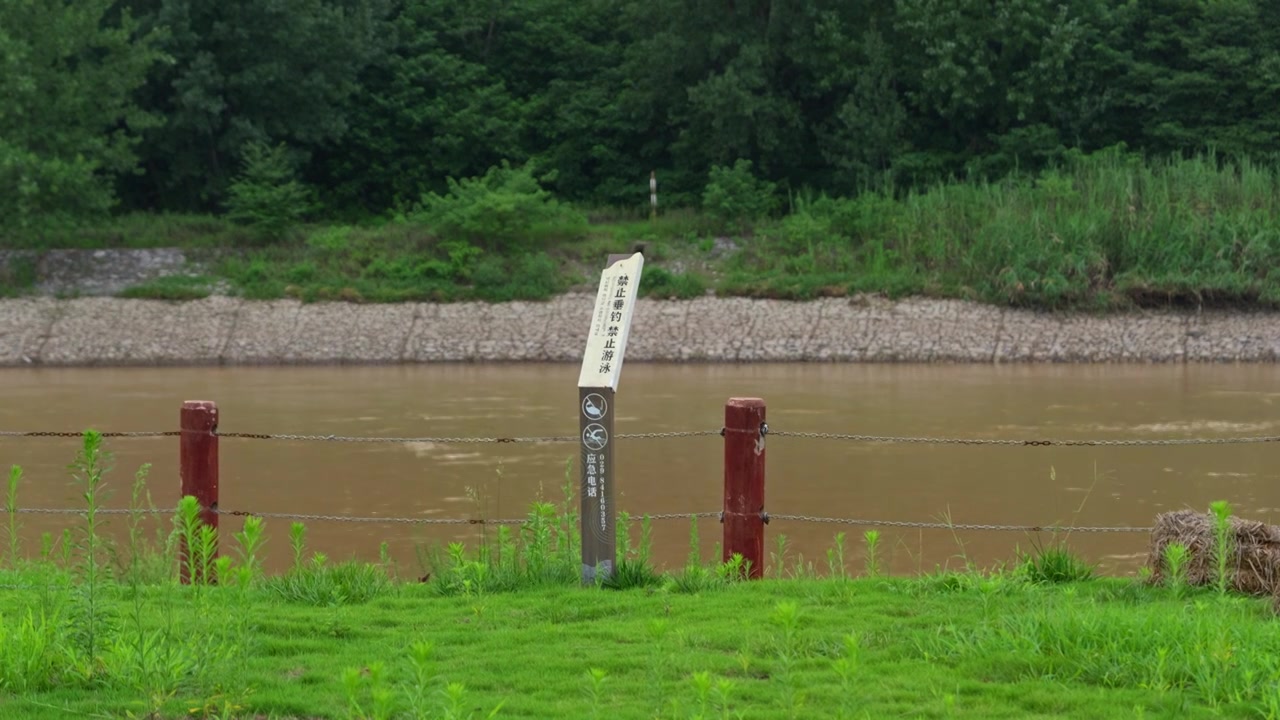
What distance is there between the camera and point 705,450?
57.1 ft

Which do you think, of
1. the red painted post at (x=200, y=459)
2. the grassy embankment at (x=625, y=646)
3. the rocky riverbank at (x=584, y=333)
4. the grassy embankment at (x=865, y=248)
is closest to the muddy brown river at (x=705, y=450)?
the rocky riverbank at (x=584, y=333)

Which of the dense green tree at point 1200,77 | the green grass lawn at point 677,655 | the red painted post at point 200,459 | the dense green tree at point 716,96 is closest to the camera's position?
the green grass lawn at point 677,655

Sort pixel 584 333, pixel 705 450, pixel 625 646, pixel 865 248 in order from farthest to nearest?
pixel 865 248 < pixel 584 333 < pixel 705 450 < pixel 625 646

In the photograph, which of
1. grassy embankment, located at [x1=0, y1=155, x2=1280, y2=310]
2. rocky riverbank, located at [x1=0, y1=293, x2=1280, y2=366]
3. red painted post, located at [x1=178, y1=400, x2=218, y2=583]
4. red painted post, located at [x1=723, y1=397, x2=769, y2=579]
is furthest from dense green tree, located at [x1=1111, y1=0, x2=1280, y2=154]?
red painted post, located at [x1=178, y1=400, x2=218, y2=583]

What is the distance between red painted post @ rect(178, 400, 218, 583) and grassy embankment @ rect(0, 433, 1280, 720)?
2.66 ft

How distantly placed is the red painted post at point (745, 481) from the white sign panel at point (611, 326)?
2.56 ft

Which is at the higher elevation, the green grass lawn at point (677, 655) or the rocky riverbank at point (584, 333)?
the rocky riverbank at point (584, 333)

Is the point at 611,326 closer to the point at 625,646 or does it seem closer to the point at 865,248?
the point at 625,646

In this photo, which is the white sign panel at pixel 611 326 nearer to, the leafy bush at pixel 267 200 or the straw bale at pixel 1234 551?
the straw bale at pixel 1234 551

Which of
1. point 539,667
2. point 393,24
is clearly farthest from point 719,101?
point 539,667

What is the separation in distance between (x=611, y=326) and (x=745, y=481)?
1.13m

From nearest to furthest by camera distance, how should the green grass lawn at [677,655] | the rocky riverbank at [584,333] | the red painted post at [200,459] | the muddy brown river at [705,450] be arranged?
1. the green grass lawn at [677,655]
2. the red painted post at [200,459]
3. the muddy brown river at [705,450]
4. the rocky riverbank at [584,333]

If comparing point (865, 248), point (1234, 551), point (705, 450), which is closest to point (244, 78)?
point (865, 248)

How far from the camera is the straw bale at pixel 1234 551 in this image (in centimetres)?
677
